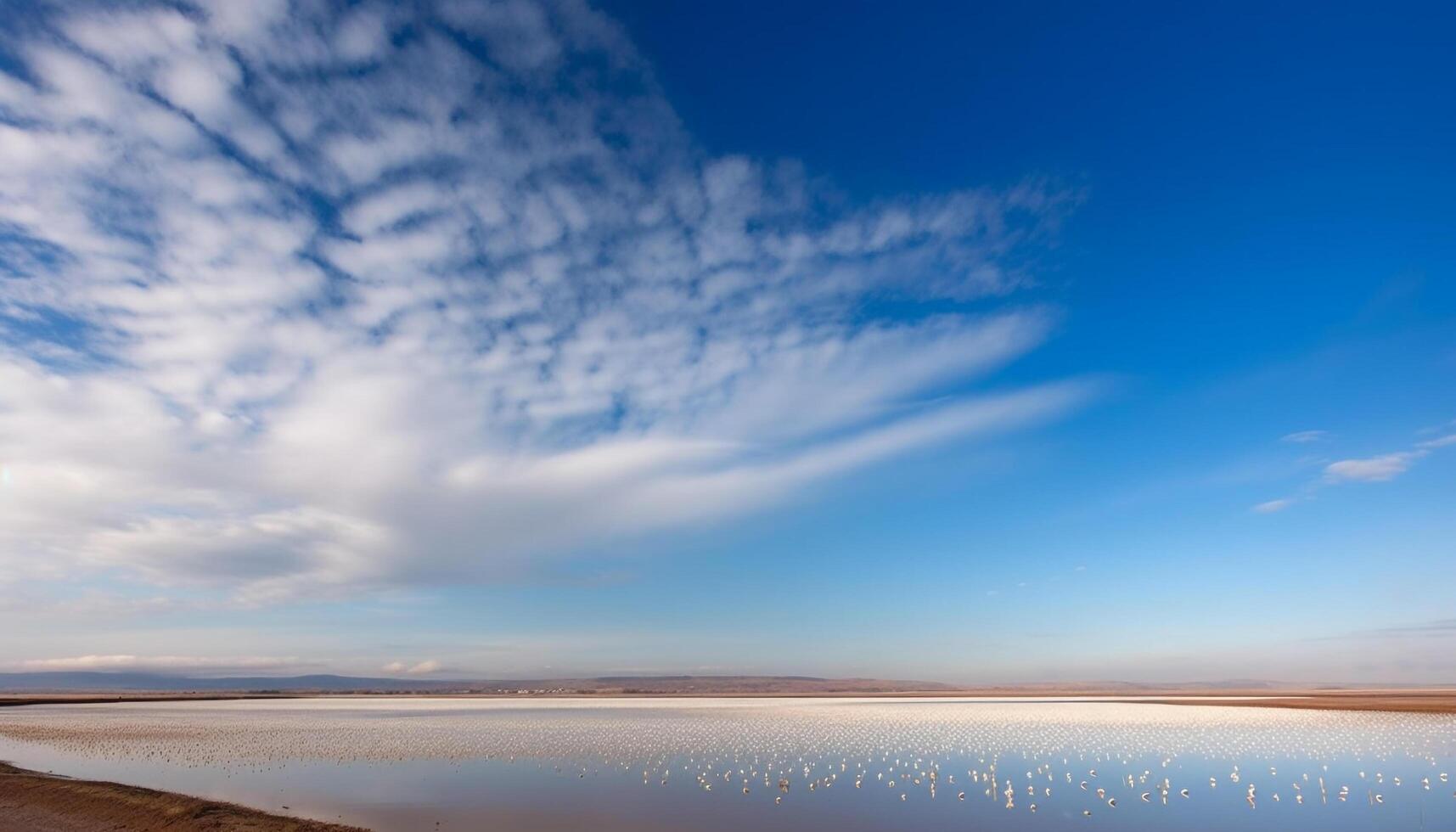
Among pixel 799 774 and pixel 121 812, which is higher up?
pixel 121 812

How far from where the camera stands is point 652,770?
3597cm

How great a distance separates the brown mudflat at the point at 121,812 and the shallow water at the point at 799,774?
1.94 m

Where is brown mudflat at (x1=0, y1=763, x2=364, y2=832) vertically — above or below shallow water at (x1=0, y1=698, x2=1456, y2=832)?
above

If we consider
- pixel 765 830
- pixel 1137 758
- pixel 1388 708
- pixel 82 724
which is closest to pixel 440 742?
pixel 765 830

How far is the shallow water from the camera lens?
25.2m

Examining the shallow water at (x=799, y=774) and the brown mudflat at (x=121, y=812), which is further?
the shallow water at (x=799, y=774)

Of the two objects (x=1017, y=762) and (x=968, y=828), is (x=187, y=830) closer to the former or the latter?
(x=968, y=828)

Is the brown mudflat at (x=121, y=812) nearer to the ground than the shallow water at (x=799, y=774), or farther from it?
farther from it

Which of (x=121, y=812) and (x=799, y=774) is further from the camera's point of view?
(x=799, y=774)

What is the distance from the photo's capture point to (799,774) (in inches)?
1373

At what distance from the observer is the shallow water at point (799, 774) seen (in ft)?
82.5

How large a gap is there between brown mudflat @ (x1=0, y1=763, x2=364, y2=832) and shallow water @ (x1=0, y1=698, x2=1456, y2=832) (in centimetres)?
194

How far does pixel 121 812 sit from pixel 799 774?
24606 millimetres

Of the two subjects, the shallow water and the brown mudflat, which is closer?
the brown mudflat
